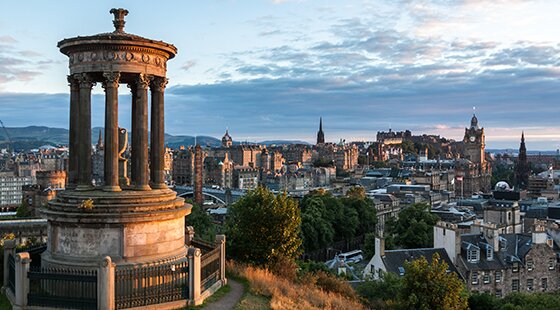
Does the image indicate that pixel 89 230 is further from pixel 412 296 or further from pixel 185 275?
pixel 412 296

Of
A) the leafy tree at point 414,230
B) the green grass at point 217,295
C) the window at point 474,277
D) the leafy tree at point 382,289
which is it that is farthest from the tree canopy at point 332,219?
the green grass at point 217,295

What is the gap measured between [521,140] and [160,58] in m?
167

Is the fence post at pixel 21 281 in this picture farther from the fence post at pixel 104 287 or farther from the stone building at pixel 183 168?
the stone building at pixel 183 168

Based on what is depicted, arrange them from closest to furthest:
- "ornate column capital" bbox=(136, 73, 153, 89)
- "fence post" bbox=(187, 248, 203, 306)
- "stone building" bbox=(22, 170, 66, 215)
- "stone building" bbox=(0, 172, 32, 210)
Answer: "fence post" bbox=(187, 248, 203, 306) → "ornate column capital" bbox=(136, 73, 153, 89) → "stone building" bbox=(22, 170, 66, 215) → "stone building" bbox=(0, 172, 32, 210)

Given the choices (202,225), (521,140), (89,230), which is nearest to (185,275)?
(89,230)

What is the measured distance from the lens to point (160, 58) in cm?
1814

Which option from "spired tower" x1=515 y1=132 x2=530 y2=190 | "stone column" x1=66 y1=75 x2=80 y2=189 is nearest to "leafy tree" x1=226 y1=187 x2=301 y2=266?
"stone column" x1=66 y1=75 x2=80 y2=189

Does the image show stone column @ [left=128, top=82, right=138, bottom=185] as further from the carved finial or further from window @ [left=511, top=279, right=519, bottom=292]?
window @ [left=511, top=279, right=519, bottom=292]

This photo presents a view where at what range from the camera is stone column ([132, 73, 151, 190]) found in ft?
57.7

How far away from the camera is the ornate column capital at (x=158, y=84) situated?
18.3 metres

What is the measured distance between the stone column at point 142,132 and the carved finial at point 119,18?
1.78 metres

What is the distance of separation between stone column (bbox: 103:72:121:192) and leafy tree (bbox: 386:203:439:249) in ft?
135

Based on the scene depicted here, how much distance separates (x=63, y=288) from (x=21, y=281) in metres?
1.13

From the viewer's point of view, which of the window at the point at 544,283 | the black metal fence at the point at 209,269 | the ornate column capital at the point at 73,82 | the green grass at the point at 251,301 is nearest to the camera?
the green grass at the point at 251,301
